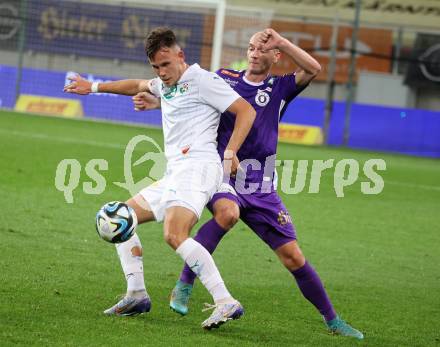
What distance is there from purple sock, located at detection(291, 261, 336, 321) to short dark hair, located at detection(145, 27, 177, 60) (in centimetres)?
186

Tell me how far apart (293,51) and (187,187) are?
4.26ft

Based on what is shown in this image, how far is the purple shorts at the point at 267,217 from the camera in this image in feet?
23.7

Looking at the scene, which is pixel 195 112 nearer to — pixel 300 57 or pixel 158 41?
pixel 158 41

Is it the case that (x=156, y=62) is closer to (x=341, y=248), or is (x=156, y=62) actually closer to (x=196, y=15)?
(x=341, y=248)

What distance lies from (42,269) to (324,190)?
9.29 metres

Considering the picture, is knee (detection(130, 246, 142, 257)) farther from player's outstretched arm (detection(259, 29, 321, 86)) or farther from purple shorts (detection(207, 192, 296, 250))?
player's outstretched arm (detection(259, 29, 321, 86))

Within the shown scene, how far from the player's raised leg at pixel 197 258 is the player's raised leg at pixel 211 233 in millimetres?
371

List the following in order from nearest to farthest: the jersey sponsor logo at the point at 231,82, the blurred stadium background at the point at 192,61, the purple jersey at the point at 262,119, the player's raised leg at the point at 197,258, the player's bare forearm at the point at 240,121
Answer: the player's raised leg at the point at 197,258 → the player's bare forearm at the point at 240,121 → the purple jersey at the point at 262,119 → the jersey sponsor logo at the point at 231,82 → the blurred stadium background at the point at 192,61

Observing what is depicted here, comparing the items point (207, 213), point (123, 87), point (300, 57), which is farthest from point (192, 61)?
point (300, 57)

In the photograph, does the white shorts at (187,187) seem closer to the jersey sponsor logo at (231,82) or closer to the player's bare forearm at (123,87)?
the player's bare forearm at (123,87)

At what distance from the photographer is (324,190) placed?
673 inches

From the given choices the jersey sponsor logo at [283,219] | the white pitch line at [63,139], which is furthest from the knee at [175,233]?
the white pitch line at [63,139]

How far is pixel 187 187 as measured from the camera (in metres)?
6.75

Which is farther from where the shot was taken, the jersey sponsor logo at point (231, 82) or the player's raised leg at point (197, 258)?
the jersey sponsor logo at point (231, 82)
